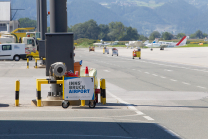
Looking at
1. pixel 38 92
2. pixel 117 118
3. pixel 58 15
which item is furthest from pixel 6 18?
pixel 117 118

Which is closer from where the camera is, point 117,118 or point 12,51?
point 117,118

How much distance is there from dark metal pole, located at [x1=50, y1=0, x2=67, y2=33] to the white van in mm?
31967

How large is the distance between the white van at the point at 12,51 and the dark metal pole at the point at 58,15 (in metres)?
32.0

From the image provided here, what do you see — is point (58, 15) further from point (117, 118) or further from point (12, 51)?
point (12, 51)

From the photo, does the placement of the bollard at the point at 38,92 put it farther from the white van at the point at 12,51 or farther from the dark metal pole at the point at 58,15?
the white van at the point at 12,51

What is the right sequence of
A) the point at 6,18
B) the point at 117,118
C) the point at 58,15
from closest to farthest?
the point at 117,118 → the point at 58,15 → the point at 6,18

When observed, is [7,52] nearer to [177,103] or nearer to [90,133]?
[177,103]

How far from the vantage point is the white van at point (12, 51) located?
142 ft

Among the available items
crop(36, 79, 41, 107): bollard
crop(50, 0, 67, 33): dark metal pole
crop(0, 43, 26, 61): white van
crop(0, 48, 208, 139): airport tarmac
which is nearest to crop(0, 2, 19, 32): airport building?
crop(0, 43, 26, 61): white van

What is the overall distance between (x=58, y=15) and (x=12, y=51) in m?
32.7

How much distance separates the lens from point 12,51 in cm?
4388

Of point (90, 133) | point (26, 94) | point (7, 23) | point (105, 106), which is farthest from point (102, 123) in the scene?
point (7, 23)

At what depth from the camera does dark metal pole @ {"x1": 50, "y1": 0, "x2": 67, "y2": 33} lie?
496 inches

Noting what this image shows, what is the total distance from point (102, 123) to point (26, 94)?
6774mm
